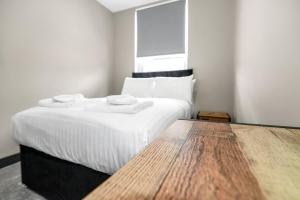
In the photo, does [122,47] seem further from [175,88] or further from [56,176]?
[56,176]

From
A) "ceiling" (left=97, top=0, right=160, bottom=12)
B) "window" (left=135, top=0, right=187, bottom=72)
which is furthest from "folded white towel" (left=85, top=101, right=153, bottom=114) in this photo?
"ceiling" (left=97, top=0, right=160, bottom=12)

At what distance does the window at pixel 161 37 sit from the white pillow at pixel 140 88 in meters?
0.59

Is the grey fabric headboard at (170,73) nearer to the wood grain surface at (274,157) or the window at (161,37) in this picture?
the window at (161,37)

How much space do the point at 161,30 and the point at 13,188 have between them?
313 centimetres

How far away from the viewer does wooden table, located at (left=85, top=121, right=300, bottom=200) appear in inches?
12.9

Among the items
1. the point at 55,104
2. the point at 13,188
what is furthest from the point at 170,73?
the point at 13,188

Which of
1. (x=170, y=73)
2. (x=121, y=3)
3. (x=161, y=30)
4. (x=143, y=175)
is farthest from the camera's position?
(x=121, y=3)

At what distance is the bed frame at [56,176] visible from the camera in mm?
1143

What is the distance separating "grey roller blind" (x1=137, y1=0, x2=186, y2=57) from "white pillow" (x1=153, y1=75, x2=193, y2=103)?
2.47 ft

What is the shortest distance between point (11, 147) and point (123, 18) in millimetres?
3081

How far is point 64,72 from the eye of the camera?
8.80 ft

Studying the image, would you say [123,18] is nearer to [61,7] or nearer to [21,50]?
[61,7]

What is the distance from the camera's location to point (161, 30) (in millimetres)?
3180

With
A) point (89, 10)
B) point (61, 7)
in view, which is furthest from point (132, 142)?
point (89, 10)
